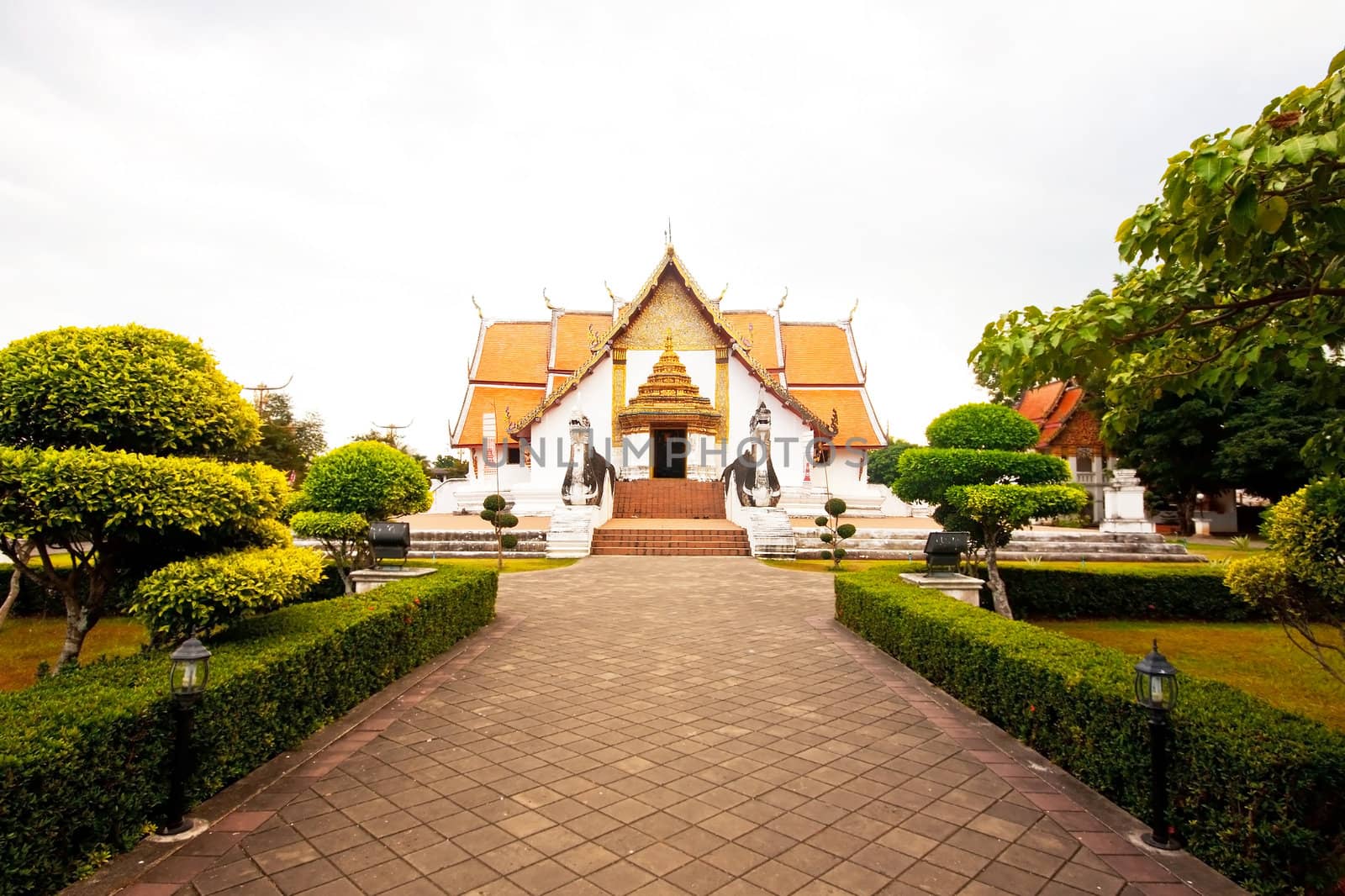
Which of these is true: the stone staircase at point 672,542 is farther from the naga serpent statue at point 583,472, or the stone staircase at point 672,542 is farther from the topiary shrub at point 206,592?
the topiary shrub at point 206,592

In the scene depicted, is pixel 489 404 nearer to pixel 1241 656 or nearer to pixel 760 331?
pixel 760 331

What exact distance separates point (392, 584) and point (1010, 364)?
601 centimetres

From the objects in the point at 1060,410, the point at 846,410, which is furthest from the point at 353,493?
the point at 1060,410

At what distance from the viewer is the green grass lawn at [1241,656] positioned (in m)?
6.07

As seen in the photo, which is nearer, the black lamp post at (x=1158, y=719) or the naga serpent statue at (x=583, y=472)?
the black lamp post at (x=1158, y=719)

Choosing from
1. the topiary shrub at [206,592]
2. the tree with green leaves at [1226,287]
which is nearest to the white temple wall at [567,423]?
the topiary shrub at [206,592]

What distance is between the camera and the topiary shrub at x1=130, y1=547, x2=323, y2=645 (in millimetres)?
4156

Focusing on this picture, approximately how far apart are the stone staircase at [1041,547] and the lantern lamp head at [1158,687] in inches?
475

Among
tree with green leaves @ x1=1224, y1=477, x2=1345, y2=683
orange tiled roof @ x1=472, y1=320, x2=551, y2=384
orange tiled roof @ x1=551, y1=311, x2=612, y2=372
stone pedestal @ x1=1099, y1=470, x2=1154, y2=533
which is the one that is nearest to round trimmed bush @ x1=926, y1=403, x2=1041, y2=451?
tree with green leaves @ x1=1224, y1=477, x2=1345, y2=683

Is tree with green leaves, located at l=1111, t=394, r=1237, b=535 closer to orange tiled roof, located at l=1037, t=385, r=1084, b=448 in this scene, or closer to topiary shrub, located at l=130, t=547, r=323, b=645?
orange tiled roof, located at l=1037, t=385, r=1084, b=448

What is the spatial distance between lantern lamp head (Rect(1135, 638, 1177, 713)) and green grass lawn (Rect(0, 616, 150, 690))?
7707 millimetres

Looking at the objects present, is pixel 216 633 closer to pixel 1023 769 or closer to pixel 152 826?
pixel 152 826

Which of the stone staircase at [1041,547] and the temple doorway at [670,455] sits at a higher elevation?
the temple doorway at [670,455]

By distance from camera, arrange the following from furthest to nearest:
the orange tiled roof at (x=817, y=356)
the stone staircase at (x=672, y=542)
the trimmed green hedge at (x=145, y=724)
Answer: the orange tiled roof at (x=817, y=356)
the stone staircase at (x=672, y=542)
the trimmed green hedge at (x=145, y=724)
